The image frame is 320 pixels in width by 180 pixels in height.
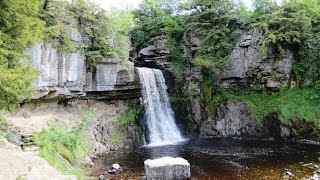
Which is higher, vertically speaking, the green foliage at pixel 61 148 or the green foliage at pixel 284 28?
the green foliage at pixel 284 28

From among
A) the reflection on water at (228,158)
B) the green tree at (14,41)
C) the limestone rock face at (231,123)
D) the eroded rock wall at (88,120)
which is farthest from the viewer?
the limestone rock face at (231,123)

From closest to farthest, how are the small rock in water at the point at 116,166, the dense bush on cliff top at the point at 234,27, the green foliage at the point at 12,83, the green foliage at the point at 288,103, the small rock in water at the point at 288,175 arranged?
the green foliage at the point at 12,83 < the small rock in water at the point at 288,175 < the small rock in water at the point at 116,166 < the green foliage at the point at 288,103 < the dense bush on cliff top at the point at 234,27

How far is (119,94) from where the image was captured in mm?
25281

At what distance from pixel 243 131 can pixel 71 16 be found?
15.3 metres

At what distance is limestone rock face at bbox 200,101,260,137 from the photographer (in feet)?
86.7

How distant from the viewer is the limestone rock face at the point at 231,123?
86.7ft

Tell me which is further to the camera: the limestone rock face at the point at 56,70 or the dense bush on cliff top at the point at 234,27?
the dense bush on cliff top at the point at 234,27

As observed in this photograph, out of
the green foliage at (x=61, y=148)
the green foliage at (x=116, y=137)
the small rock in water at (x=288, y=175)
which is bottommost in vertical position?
the small rock in water at (x=288, y=175)

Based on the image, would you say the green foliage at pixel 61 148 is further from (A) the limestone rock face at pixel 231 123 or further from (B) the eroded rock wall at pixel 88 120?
(A) the limestone rock face at pixel 231 123

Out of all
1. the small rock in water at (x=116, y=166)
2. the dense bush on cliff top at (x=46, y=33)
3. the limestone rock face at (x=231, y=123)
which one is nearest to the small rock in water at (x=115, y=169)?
the small rock in water at (x=116, y=166)

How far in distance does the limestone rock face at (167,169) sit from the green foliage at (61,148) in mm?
2894

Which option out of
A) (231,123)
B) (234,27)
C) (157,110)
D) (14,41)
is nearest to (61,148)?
(14,41)

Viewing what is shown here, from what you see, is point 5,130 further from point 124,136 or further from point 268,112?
point 268,112

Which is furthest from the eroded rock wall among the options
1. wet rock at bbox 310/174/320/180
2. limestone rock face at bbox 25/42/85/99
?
wet rock at bbox 310/174/320/180
